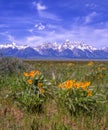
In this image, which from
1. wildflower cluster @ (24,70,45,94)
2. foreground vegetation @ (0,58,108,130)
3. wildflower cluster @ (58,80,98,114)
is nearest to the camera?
foreground vegetation @ (0,58,108,130)

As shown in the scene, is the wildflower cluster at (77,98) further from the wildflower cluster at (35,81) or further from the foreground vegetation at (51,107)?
the wildflower cluster at (35,81)

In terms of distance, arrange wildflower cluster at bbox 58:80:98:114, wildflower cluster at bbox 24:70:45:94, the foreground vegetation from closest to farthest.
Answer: the foreground vegetation → wildflower cluster at bbox 58:80:98:114 → wildflower cluster at bbox 24:70:45:94

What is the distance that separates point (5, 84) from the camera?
10.0 m

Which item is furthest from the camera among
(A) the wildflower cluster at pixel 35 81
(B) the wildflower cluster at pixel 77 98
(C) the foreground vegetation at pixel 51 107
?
(A) the wildflower cluster at pixel 35 81

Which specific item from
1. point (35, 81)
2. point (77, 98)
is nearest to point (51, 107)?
point (35, 81)

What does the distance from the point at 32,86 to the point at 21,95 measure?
0.43 meters

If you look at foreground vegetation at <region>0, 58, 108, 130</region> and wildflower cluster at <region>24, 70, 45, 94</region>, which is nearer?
foreground vegetation at <region>0, 58, 108, 130</region>

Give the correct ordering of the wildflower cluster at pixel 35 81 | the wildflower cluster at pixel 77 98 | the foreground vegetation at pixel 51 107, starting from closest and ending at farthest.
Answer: the foreground vegetation at pixel 51 107 < the wildflower cluster at pixel 77 98 < the wildflower cluster at pixel 35 81

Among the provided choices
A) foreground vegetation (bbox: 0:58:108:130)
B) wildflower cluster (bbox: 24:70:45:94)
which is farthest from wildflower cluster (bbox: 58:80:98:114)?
wildflower cluster (bbox: 24:70:45:94)

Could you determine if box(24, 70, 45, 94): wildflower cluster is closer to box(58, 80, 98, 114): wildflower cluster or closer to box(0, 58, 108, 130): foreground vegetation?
box(0, 58, 108, 130): foreground vegetation

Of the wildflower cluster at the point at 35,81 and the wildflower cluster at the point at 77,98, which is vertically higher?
the wildflower cluster at the point at 35,81

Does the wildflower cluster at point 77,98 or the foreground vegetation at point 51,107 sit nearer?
the foreground vegetation at point 51,107

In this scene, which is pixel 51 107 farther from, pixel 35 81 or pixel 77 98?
pixel 77 98

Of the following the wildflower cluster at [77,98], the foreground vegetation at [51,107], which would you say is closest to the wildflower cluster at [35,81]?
the foreground vegetation at [51,107]
